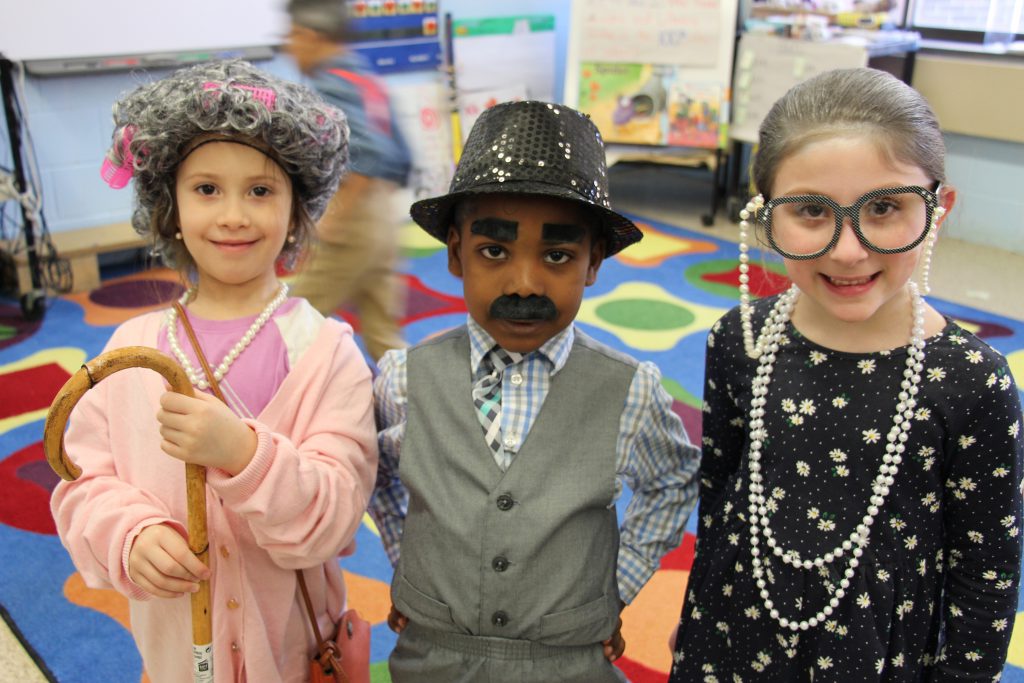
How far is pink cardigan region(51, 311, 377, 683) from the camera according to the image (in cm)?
118

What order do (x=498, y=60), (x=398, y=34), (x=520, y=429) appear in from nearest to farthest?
(x=520, y=429) < (x=398, y=34) < (x=498, y=60)

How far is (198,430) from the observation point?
1076 millimetres

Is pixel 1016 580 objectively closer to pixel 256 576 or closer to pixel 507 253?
pixel 507 253

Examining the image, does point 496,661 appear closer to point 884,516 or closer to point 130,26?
point 884,516

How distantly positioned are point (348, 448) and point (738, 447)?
54 cm

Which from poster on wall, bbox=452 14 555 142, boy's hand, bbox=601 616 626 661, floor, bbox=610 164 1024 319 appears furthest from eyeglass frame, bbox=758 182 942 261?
poster on wall, bbox=452 14 555 142

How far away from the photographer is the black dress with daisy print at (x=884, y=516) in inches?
44.6

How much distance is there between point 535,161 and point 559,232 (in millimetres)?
90

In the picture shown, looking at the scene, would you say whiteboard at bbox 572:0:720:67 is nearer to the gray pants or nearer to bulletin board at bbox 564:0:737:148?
bulletin board at bbox 564:0:737:148

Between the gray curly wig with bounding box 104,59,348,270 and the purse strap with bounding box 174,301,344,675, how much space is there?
118mm

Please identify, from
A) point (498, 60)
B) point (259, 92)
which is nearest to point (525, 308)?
point (259, 92)

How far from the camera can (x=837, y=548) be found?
1.19 meters

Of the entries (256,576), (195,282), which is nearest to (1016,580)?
(256,576)

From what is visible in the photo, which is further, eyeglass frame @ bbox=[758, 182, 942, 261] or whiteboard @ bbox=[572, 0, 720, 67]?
whiteboard @ bbox=[572, 0, 720, 67]
